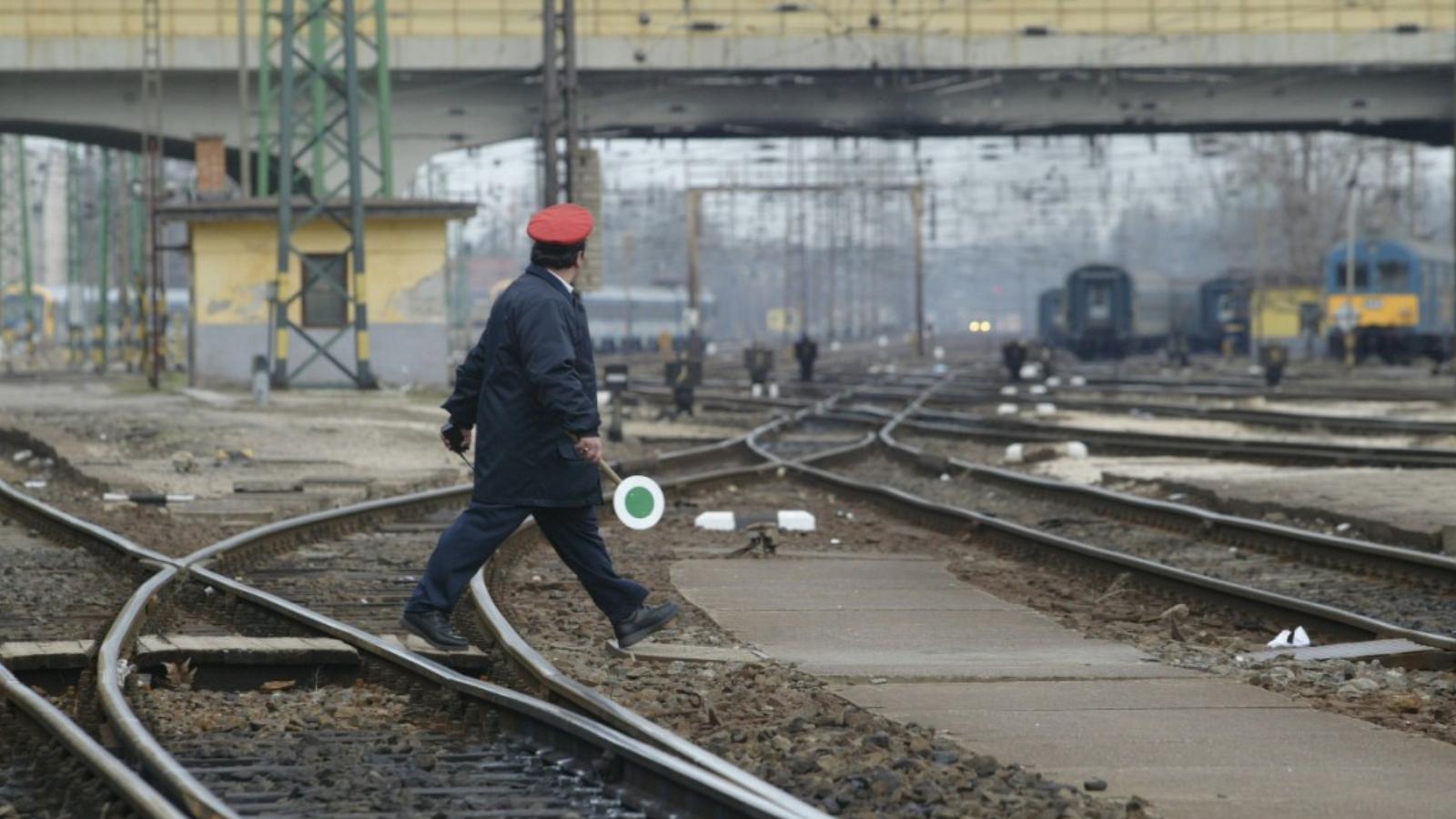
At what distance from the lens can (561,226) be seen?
7688 millimetres

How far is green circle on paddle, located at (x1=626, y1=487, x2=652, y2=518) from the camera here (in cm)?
776

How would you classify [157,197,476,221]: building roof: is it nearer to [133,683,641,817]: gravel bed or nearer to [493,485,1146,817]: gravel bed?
[493,485,1146,817]: gravel bed

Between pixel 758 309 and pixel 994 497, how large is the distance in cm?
14061

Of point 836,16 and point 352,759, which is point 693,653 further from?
point 836,16

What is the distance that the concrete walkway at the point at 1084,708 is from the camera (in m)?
5.70

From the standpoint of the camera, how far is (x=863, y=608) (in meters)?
10.2

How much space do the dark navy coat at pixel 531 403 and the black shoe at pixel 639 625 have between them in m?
0.56

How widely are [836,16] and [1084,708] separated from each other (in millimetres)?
38129

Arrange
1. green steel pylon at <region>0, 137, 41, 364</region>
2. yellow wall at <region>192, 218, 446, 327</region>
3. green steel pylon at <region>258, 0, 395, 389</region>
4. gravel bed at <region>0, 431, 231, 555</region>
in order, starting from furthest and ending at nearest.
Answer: green steel pylon at <region>0, 137, 41, 364</region> → yellow wall at <region>192, 218, 446, 327</region> → green steel pylon at <region>258, 0, 395, 389</region> → gravel bed at <region>0, 431, 231, 555</region>

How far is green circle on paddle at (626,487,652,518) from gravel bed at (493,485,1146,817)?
1.82ft

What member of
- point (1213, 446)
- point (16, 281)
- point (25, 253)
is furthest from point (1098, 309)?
point (1213, 446)

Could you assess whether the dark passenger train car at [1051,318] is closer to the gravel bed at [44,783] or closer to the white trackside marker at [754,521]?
the white trackside marker at [754,521]

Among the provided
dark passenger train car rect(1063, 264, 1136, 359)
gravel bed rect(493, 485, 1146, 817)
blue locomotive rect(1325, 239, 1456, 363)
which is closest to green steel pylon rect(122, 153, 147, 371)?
dark passenger train car rect(1063, 264, 1136, 359)

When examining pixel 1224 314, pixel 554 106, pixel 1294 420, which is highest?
pixel 554 106
